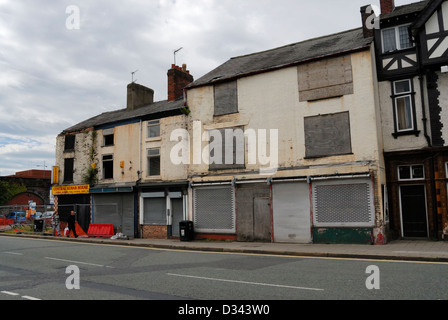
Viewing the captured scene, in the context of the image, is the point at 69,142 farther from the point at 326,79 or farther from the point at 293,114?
the point at 326,79

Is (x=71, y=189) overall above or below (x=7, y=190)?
below

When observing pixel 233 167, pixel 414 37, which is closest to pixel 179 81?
pixel 233 167

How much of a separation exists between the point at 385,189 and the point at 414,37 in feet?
23.6

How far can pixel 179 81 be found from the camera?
25734 millimetres

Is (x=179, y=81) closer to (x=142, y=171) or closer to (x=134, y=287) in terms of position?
(x=142, y=171)

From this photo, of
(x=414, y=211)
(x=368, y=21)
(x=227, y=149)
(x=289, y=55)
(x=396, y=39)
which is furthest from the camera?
(x=289, y=55)

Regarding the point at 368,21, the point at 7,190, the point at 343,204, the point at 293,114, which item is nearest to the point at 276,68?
the point at 293,114

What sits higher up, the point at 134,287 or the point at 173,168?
the point at 173,168

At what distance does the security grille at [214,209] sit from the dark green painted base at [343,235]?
180 inches

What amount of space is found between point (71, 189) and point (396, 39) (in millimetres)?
22752

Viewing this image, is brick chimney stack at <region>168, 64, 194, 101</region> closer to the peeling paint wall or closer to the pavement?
the peeling paint wall

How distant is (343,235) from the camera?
52.3 ft

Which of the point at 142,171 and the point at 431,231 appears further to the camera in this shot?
the point at 142,171
